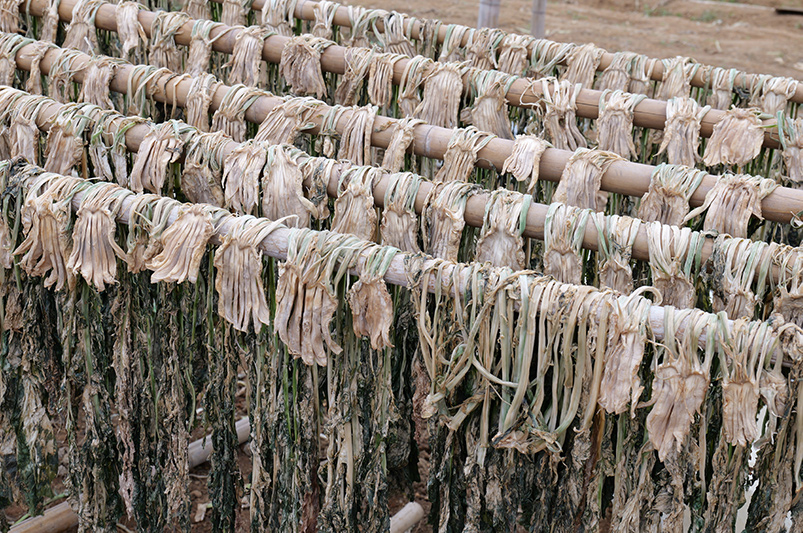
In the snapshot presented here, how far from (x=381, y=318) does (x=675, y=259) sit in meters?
0.55

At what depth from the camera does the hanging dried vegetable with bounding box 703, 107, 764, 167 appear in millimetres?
1911

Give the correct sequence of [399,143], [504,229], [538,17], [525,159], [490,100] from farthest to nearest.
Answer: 1. [538,17]
2. [490,100]
3. [399,143]
4. [525,159]
5. [504,229]

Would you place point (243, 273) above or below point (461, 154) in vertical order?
below

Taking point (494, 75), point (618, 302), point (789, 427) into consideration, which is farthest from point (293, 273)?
point (494, 75)

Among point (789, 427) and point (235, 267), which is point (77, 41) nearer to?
point (235, 267)

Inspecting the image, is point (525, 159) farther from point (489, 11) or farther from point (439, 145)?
point (489, 11)

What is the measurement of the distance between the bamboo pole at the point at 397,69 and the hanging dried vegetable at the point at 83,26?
0.08 feet

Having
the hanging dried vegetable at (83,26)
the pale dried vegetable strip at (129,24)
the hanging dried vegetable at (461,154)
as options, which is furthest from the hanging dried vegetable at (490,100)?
the hanging dried vegetable at (83,26)

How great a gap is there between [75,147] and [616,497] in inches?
56.2

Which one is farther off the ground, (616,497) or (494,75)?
(494,75)

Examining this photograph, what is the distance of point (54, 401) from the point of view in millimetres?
1986

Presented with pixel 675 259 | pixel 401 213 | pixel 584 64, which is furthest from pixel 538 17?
pixel 675 259

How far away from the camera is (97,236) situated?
1513 millimetres

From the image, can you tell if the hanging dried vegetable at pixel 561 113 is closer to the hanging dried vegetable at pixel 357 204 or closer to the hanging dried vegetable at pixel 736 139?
the hanging dried vegetable at pixel 736 139
